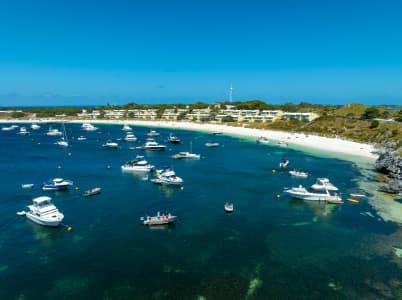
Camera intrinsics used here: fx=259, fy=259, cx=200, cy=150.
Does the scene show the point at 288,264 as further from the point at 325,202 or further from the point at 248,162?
the point at 248,162

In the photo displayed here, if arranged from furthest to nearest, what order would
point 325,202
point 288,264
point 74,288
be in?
point 325,202 < point 288,264 < point 74,288

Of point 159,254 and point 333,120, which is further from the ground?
point 333,120

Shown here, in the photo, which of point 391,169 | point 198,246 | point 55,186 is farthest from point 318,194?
point 55,186

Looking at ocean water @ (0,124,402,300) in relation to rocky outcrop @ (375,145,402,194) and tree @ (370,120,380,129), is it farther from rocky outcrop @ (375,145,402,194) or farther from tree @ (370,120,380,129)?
tree @ (370,120,380,129)

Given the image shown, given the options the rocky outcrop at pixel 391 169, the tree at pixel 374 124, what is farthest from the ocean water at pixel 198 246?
the tree at pixel 374 124

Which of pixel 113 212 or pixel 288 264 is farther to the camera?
pixel 113 212

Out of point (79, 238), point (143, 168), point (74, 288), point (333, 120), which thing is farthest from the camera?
point (333, 120)

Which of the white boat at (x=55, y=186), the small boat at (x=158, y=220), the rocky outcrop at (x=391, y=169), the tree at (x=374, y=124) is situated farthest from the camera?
the tree at (x=374, y=124)

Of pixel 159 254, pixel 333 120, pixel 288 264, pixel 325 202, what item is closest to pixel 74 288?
pixel 159 254

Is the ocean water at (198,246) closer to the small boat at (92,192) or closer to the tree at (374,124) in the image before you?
the small boat at (92,192)
